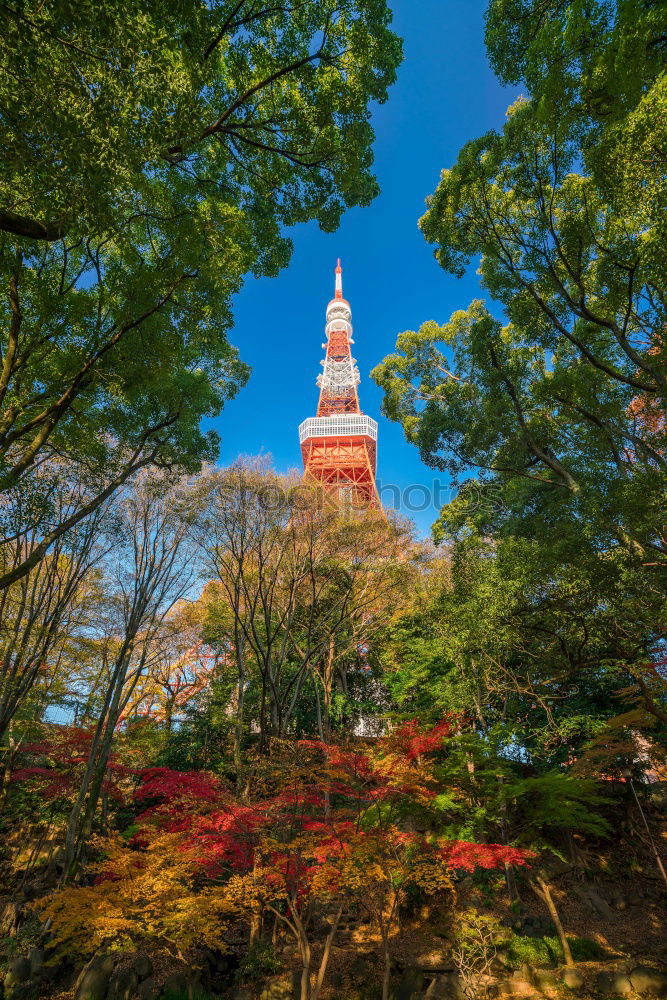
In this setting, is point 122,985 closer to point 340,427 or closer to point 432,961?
point 432,961

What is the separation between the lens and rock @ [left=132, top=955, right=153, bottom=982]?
620cm

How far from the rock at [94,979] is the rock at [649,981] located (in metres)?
6.60

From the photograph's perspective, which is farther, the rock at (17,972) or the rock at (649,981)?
the rock at (649,981)

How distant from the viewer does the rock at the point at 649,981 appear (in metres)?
5.90

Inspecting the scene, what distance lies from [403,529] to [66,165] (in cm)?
916

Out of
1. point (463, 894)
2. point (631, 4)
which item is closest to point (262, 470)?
point (631, 4)

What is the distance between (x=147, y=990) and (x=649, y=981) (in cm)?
633

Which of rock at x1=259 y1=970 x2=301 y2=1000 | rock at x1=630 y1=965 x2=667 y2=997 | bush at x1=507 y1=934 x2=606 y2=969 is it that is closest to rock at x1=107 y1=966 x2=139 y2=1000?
rock at x1=259 y1=970 x2=301 y2=1000

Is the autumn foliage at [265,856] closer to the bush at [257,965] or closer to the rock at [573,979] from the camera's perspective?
the bush at [257,965]

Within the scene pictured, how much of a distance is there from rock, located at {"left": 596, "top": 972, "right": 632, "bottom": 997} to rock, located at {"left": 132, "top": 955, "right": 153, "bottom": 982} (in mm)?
5989

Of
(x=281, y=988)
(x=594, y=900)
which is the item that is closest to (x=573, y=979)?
(x=594, y=900)

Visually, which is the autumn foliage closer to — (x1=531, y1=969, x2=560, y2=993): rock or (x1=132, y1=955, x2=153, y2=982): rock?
(x1=132, y1=955, x2=153, y2=982): rock

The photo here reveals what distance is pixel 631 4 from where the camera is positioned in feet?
11.6

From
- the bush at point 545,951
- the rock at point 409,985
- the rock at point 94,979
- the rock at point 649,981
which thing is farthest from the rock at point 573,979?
the rock at point 94,979
